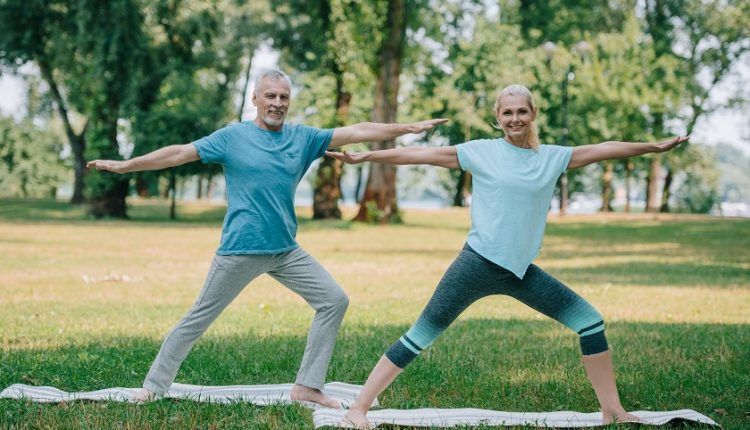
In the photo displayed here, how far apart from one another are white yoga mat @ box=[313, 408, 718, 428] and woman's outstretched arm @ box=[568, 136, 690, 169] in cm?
161

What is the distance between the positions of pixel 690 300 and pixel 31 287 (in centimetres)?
986

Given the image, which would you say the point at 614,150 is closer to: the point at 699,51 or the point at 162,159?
the point at 162,159

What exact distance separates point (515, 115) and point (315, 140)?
142 centimetres

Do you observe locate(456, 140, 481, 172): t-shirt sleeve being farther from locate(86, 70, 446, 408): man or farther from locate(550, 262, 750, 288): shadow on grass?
locate(550, 262, 750, 288): shadow on grass

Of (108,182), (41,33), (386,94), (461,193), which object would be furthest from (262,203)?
(461,193)

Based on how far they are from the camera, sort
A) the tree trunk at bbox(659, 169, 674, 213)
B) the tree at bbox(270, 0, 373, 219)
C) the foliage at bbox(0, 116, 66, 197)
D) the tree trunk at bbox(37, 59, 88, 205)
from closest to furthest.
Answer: the tree at bbox(270, 0, 373, 219)
the tree trunk at bbox(37, 59, 88, 205)
the tree trunk at bbox(659, 169, 674, 213)
the foliage at bbox(0, 116, 66, 197)

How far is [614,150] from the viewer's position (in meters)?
5.19

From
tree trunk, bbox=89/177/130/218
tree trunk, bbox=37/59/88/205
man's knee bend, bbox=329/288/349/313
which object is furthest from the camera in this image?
tree trunk, bbox=37/59/88/205

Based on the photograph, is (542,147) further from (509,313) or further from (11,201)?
(11,201)

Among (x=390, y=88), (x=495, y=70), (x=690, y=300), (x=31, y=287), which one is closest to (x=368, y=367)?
(x=690, y=300)

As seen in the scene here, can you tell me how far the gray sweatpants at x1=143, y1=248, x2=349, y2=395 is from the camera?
5.63 m

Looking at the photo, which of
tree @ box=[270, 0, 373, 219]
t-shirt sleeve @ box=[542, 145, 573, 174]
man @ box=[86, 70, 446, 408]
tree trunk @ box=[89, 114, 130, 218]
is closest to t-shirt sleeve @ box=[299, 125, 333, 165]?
man @ box=[86, 70, 446, 408]

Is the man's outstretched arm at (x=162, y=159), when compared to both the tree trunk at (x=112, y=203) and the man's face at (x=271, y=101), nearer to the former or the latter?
the man's face at (x=271, y=101)

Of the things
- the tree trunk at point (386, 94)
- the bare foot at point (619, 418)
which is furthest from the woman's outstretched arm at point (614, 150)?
the tree trunk at point (386, 94)
